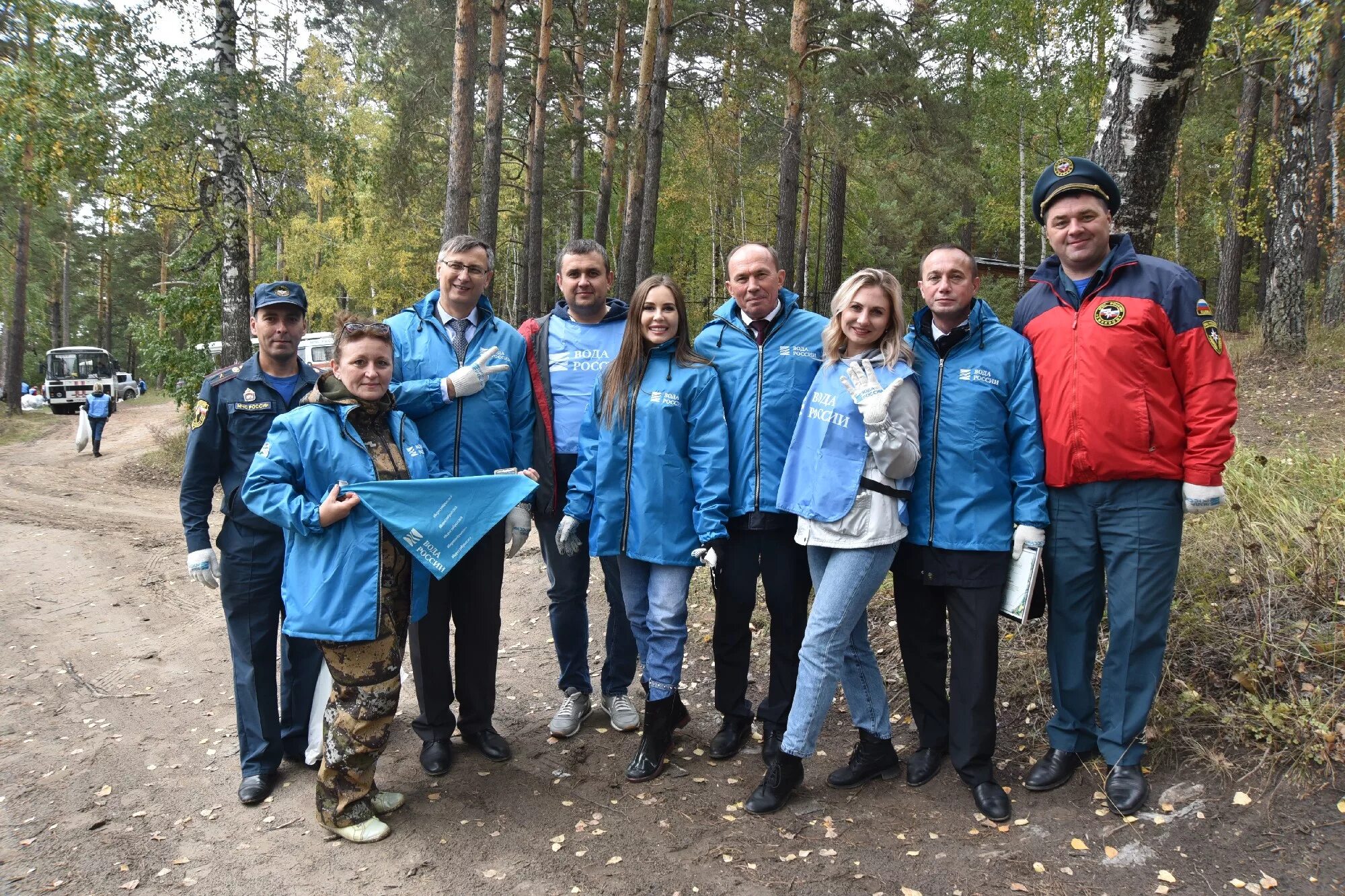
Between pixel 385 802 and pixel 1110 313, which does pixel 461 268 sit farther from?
pixel 1110 313

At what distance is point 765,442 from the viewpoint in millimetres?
3758

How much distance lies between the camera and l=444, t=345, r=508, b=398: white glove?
3.97 meters

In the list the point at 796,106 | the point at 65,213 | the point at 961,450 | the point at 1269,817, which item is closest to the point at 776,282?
the point at 961,450

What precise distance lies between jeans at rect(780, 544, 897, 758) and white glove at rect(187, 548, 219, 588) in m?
2.74

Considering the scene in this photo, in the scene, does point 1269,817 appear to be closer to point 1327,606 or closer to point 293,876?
point 1327,606

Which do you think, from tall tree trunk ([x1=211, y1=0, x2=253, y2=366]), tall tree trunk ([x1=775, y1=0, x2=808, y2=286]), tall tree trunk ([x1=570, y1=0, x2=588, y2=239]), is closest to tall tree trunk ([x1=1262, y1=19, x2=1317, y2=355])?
tall tree trunk ([x1=775, y1=0, x2=808, y2=286])

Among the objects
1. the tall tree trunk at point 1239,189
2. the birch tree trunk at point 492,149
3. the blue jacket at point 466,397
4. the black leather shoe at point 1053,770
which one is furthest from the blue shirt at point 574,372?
the tall tree trunk at point 1239,189

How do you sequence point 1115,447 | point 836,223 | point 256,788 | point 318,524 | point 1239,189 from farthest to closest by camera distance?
point 836,223 → point 1239,189 → point 256,788 → point 318,524 → point 1115,447

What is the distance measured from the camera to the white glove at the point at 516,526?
4160mm

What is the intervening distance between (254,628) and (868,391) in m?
3.05

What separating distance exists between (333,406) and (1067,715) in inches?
134

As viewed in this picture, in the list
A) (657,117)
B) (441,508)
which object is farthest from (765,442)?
(657,117)

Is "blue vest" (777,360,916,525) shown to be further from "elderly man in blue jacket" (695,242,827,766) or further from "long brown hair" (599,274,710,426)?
"long brown hair" (599,274,710,426)

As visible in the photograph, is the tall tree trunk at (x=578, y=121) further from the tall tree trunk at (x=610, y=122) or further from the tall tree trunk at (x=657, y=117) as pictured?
the tall tree trunk at (x=657, y=117)
